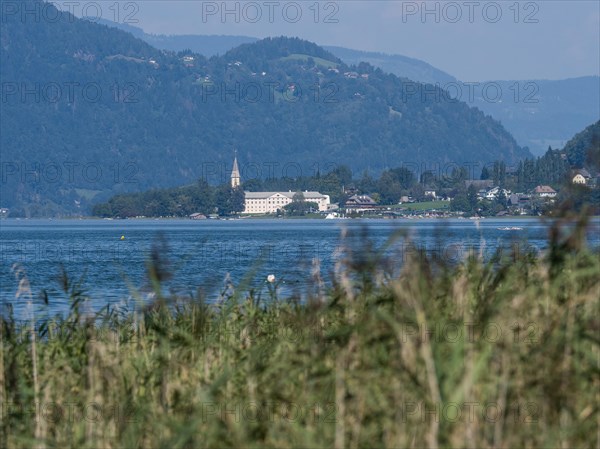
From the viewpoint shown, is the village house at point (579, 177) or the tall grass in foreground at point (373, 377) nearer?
the tall grass in foreground at point (373, 377)

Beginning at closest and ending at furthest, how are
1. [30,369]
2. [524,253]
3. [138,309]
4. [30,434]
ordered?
[30,434] → [30,369] → [138,309] → [524,253]

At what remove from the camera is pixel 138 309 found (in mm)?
12648

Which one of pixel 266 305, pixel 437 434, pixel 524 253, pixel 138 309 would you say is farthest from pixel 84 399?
pixel 524 253

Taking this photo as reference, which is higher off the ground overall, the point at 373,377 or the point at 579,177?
the point at 579,177

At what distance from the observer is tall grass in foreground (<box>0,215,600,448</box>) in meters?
7.22

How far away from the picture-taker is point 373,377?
315 inches

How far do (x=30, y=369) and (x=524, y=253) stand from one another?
6170 millimetres

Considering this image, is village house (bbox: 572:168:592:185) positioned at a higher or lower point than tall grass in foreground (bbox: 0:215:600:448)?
higher

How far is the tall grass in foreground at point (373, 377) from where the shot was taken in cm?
722

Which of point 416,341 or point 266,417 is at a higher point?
point 416,341

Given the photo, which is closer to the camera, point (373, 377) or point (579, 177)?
point (373, 377)

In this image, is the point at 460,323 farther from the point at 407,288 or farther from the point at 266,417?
the point at 266,417

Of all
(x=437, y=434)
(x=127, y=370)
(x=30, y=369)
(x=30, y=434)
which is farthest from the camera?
(x=30, y=369)

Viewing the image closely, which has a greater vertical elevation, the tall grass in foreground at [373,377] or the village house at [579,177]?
the village house at [579,177]
